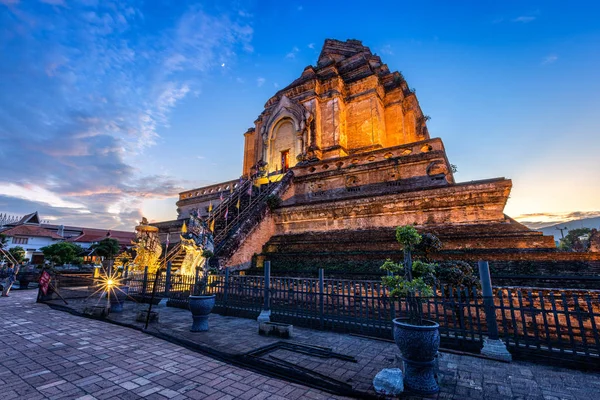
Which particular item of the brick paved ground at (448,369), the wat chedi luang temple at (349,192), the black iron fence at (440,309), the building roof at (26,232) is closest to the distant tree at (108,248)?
the wat chedi luang temple at (349,192)

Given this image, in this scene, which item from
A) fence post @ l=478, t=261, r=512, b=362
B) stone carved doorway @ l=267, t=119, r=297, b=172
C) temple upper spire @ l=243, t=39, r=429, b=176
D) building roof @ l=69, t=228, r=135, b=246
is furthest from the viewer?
building roof @ l=69, t=228, r=135, b=246

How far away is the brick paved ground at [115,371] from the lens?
3.38m

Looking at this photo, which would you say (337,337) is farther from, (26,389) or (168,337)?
(26,389)

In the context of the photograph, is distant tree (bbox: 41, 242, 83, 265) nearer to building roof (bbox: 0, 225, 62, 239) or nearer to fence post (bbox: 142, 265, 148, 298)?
building roof (bbox: 0, 225, 62, 239)

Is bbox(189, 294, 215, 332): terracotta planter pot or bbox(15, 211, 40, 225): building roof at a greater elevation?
bbox(15, 211, 40, 225): building roof

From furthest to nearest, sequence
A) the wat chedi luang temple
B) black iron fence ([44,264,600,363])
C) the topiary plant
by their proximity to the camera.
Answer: the wat chedi luang temple < black iron fence ([44,264,600,363]) < the topiary plant

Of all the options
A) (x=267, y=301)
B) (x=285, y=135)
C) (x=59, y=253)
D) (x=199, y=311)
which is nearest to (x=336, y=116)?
(x=285, y=135)

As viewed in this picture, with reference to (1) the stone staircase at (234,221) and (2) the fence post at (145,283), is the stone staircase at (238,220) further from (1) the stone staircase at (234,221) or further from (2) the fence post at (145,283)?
(2) the fence post at (145,283)

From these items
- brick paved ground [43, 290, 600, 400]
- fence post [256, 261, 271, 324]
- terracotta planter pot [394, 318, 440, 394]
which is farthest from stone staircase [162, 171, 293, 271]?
terracotta planter pot [394, 318, 440, 394]

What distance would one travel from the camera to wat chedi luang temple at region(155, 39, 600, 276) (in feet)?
31.1

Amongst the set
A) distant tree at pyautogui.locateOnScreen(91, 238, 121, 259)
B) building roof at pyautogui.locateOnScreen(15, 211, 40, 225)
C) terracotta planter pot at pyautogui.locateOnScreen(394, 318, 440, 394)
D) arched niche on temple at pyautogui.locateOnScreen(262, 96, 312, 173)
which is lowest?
terracotta planter pot at pyautogui.locateOnScreen(394, 318, 440, 394)

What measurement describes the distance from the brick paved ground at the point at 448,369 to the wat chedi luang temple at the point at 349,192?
4229 mm

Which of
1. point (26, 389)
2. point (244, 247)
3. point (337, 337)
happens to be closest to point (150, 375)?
point (26, 389)

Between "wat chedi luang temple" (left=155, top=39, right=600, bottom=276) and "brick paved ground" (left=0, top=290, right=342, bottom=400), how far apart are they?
5.21m
